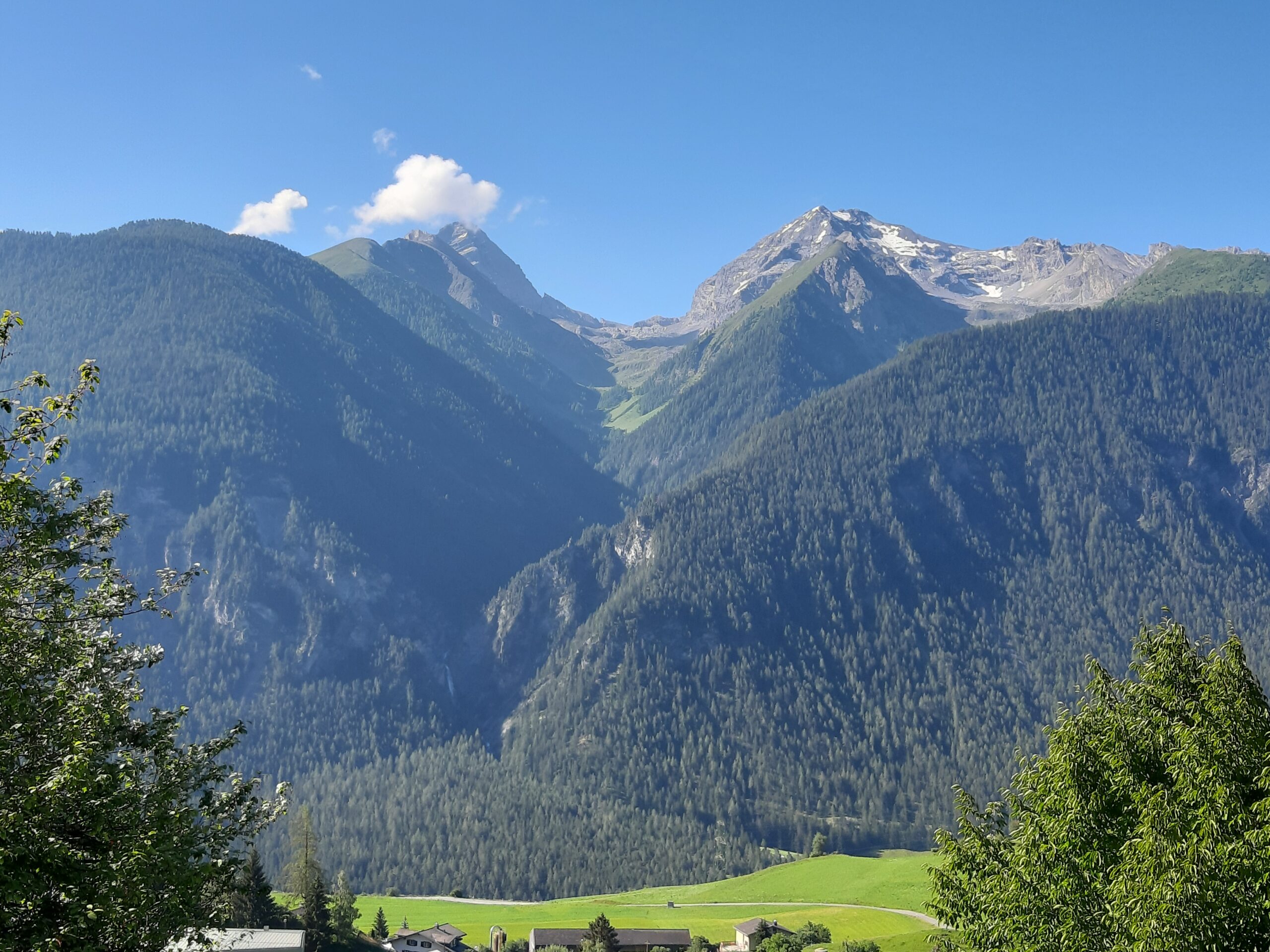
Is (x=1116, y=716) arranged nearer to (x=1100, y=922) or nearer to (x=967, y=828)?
(x=1100, y=922)

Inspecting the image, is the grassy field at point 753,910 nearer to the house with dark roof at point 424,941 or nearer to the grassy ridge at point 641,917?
the grassy ridge at point 641,917

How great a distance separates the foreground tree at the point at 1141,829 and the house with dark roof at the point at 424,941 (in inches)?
4011

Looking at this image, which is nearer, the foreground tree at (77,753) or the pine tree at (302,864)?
the foreground tree at (77,753)

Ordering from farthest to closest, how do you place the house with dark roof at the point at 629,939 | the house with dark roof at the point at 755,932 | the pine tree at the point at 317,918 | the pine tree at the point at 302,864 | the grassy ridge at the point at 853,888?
the grassy ridge at the point at 853,888, the house with dark roof at the point at 629,939, the house with dark roof at the point at 755,932, the pine tree at the point at 302,864, the pine tree at the point at 317,918

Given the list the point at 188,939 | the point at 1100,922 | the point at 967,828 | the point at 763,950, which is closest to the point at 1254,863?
the point at 1100,922

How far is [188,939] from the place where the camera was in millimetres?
24859

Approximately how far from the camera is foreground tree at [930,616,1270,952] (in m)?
25.3

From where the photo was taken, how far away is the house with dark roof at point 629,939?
136 meters

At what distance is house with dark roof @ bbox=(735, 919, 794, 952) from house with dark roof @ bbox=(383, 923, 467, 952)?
35.3 m

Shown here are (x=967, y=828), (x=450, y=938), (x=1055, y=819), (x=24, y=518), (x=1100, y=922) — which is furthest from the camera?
(x=450, y=938)

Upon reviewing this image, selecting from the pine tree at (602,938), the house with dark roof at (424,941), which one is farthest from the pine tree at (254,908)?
the house with dark roof at (424,941)

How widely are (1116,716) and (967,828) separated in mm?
8856

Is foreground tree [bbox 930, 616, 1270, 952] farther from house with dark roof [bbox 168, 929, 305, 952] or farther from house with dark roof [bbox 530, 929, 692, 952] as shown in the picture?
house with dark roof [bbox 530, 929, 692, 952]

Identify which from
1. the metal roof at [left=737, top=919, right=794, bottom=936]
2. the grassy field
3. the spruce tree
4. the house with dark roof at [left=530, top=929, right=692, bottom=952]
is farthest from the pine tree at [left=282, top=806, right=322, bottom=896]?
the metal roof at [left=737, top=919, right=794, bottom=936]
